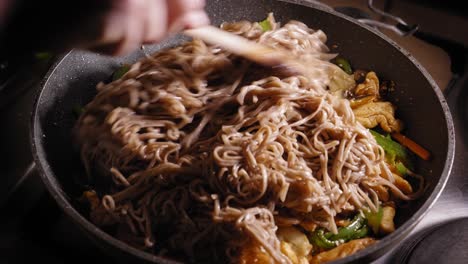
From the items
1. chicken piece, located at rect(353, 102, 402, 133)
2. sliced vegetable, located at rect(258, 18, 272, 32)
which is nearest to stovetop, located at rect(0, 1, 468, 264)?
chicken piece, located at rect(353, 102, 402, 133)

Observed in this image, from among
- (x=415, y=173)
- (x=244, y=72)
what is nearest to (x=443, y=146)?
(x=415, y=173)

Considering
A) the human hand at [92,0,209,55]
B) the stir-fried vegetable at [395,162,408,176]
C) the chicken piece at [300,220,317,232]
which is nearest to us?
the human hand at [92,0,209,55]

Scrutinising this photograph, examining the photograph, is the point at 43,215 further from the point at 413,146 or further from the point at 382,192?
the point at 413,146

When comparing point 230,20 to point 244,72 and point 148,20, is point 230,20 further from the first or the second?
point 148,20

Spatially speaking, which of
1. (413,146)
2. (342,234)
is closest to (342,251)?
(342,234)

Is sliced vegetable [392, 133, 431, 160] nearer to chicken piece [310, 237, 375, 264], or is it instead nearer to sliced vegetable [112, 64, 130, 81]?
chicken piece [310, 237, 375, 264]

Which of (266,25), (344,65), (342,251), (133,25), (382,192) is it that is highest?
(133,25)
